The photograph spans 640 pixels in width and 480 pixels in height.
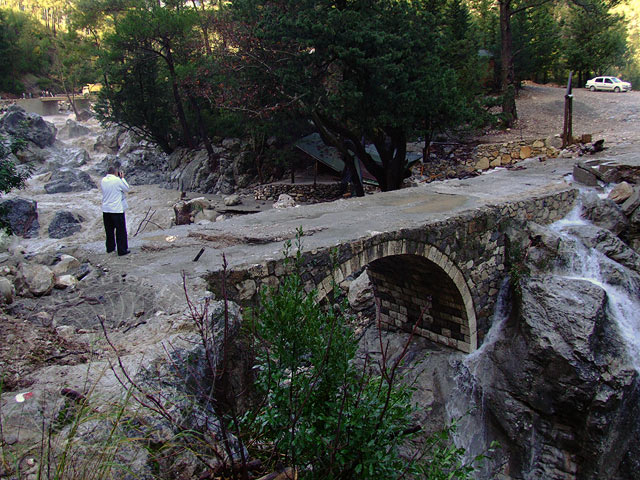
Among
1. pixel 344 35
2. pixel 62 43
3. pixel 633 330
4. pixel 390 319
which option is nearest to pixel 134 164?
pixel 62 43

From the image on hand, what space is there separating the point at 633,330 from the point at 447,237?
12.4 ft

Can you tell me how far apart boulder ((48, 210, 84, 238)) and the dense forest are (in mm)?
6591

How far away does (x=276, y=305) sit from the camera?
8.89 ft

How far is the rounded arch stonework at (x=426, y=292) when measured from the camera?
7691mm

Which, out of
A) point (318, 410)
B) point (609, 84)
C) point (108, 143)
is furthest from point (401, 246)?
point (108, 143)

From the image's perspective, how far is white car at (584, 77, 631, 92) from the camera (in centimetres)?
2292

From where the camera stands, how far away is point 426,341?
9.80 m

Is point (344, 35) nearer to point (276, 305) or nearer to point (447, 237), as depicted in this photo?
point (447, 237)

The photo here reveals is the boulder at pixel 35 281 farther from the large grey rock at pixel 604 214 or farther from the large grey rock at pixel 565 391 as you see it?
the large grey rock at pixel 604 214

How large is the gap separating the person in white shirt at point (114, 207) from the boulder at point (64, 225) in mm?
11386

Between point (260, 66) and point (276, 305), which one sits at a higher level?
point (260, 66)

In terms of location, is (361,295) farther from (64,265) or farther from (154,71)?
(154,71)

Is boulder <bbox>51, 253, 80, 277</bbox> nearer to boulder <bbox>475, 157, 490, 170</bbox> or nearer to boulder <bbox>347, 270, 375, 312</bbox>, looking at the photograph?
boulder <bbox>347, 270, 375, 312</bbox>

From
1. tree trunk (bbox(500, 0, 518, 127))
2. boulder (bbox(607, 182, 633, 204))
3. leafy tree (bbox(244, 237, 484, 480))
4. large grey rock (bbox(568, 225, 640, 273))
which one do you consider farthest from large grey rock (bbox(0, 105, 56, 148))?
leafy tree (bbox(244, 237, 484, 480))
